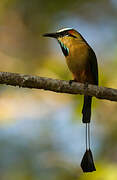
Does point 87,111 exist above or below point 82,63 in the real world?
below

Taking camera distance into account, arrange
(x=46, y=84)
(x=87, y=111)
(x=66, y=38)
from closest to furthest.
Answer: (x=46, y=84) < (x=87, y=111) < (x=66, y=38)

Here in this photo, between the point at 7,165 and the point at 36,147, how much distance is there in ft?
1.45

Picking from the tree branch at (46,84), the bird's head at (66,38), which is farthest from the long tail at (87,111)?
the tree branch at (46,84)

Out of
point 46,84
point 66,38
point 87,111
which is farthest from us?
point 66,38

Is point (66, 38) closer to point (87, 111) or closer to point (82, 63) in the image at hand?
point (82, 63)

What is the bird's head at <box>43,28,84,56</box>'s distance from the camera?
4.30 meters

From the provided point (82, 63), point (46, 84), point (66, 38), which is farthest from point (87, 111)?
point (46, 84)

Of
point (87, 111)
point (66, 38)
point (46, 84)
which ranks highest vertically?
point (66, 38)

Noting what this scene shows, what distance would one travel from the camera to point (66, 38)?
4391mm

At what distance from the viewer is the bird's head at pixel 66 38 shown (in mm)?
4297

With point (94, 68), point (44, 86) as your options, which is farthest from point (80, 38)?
point (44, 86)

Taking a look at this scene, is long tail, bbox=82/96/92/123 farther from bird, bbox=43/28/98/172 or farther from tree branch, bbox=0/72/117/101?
tree branch, bbox=0/72/117/101

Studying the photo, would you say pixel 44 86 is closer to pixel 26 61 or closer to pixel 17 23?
pixel 26 61

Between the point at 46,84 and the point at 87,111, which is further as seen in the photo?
the point at 87,111
